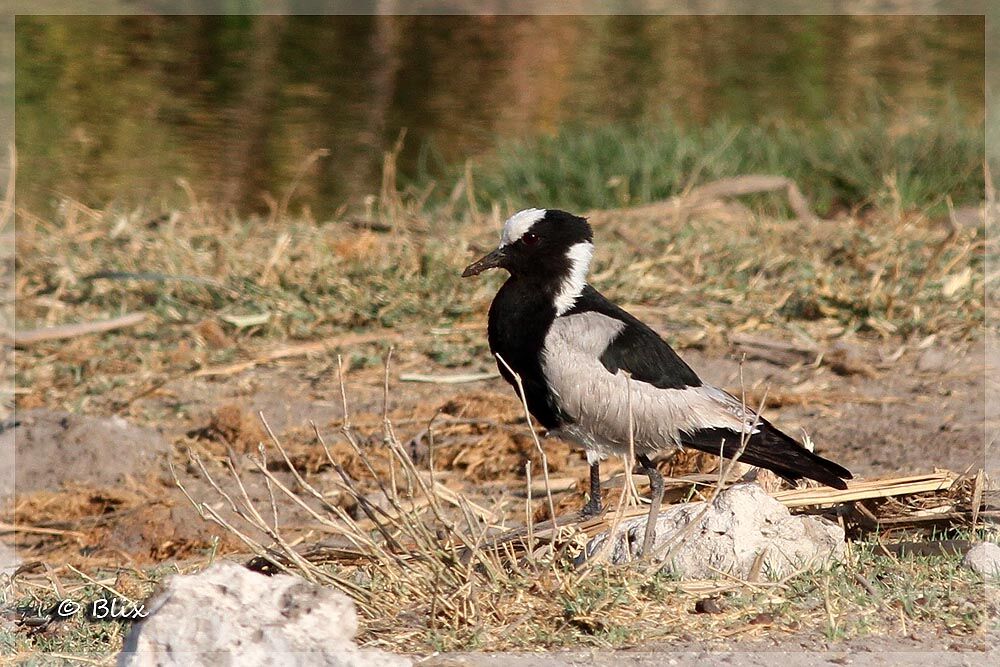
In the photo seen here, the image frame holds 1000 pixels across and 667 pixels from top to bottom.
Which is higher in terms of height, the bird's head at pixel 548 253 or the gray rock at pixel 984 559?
the bird's head at pixel 548 253

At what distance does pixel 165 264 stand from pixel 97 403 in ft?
4.04

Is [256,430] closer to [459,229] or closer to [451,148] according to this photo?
[459,229]

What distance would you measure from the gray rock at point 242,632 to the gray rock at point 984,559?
5.07ft

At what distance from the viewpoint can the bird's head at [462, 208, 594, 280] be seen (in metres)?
4.48

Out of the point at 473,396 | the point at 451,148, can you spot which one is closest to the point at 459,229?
the point at 473,396

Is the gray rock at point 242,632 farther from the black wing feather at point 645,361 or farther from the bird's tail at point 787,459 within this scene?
the black wing feather at point 645,361

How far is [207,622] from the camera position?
2738mm

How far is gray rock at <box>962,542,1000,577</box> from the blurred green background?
4.29m

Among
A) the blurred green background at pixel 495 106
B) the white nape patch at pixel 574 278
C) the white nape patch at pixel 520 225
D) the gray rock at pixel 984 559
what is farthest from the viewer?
the blurred green background at pixel 495 106

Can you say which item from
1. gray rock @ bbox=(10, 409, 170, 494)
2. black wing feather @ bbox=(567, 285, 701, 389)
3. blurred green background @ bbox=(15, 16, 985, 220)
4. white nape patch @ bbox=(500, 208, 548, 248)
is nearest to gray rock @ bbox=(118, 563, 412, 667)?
black wing feather @ bbox=(567, 285, 701, 389)

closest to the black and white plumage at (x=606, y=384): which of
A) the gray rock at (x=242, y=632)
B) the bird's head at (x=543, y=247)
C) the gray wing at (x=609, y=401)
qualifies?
the gray wing at (x=609, y=401)

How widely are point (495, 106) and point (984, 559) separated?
24.9 feet

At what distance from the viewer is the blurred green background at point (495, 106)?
28.2ft

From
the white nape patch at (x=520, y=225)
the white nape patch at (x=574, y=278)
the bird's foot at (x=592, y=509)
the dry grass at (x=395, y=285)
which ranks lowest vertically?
the dry grass at (x=395, y=285)
